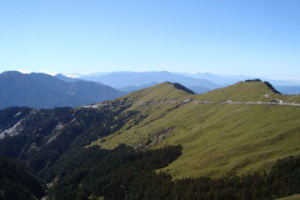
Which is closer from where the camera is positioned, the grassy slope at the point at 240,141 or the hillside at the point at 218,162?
the hillside at the point at 218,162

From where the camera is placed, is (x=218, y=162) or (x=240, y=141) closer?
(x=218, y=162)

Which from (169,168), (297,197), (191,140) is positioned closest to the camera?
(297,197)

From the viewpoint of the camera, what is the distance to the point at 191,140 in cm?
16938

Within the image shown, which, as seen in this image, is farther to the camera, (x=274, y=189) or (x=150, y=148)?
(x=150, y=148)

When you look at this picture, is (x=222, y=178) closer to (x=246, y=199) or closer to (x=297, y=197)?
(x=246, y=199)

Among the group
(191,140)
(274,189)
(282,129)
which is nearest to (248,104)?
(191,140)

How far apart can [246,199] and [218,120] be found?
4066 inches

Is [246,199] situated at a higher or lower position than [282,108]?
lower

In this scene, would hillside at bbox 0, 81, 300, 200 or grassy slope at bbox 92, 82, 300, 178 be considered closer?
hillside at bbox 0, 81, 300, 200

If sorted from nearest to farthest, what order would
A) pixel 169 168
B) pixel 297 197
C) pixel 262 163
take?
pixel 297 197
pixel 262 163
pixel 169 168

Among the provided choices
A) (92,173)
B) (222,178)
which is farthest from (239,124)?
(92,173)

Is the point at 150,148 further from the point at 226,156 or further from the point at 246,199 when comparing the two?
the point at 246,199

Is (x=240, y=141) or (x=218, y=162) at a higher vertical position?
(x=240, y=141)

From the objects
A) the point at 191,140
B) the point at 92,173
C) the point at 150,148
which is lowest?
the point at 92,173
